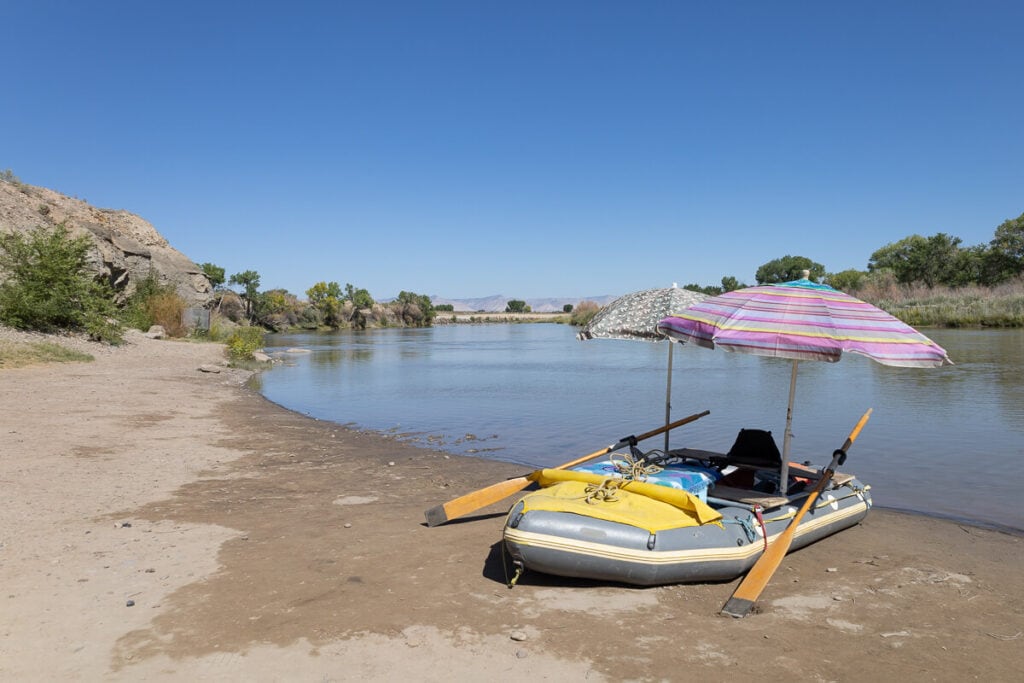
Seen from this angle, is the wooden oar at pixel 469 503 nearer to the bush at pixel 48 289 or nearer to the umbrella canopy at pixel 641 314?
the umbrella canopy at pixel 641 314

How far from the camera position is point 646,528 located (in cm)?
497

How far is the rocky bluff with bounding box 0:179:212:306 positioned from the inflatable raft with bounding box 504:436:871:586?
75.7 ft

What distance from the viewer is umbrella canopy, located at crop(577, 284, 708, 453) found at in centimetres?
743

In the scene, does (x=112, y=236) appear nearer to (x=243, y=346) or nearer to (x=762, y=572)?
(x=243, y=346)

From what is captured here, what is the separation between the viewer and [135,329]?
2584cm

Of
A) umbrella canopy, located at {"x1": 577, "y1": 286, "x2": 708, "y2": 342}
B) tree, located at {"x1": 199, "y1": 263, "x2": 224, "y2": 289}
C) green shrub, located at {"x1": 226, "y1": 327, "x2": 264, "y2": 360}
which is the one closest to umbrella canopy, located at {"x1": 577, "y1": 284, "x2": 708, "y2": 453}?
umbrella canopy, located at {"x1": 577, "y1": 286, "x2": 708, "y2": 342}

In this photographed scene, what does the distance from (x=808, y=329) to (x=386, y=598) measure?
380 cm

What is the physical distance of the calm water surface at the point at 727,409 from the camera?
31.4 feet

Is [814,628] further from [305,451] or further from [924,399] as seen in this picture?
[924,399]

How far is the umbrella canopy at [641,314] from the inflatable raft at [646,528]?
1792 millimetres

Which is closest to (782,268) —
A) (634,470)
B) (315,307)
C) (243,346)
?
(315,307)

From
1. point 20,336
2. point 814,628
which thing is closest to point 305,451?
point 814,628

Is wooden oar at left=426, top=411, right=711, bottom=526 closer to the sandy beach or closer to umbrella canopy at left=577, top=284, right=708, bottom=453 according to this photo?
the sandy beach

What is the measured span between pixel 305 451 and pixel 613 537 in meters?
6.38
